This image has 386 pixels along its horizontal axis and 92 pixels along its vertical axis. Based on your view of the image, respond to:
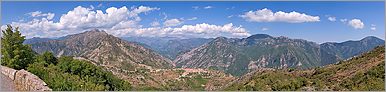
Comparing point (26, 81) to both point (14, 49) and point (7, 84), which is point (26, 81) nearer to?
point (7, 84)

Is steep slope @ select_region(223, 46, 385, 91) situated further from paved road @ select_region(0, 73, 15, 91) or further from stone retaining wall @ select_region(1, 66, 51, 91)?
paved road @ select_region(0, 73, 15, 91)

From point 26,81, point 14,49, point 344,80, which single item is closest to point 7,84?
point 26,81

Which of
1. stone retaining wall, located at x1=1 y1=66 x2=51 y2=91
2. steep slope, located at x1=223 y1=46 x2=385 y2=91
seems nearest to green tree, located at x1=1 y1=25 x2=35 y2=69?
stone retaining wall, located at x1=1 y1=66 x2=51 y2=91

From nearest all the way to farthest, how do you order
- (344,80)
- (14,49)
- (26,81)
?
(26,81), (14,49), (344,80)

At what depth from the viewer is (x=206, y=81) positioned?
13838 centimetres

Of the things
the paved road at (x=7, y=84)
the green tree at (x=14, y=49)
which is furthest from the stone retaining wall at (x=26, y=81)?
the green tree at (x=14, y=49)

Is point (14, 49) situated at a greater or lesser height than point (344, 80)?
greater

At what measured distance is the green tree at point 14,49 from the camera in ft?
54.4

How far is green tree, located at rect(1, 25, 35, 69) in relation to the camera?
54.4 feet

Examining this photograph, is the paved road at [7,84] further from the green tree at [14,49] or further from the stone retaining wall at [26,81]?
the green tree at [14,49]

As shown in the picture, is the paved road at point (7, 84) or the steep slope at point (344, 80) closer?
the paved road at point (7, 84)

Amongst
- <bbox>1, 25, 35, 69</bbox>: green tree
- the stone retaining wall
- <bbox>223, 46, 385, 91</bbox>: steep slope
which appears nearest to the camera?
the stone retaining wall

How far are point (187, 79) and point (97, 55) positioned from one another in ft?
240

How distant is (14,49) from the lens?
17.5 metres
